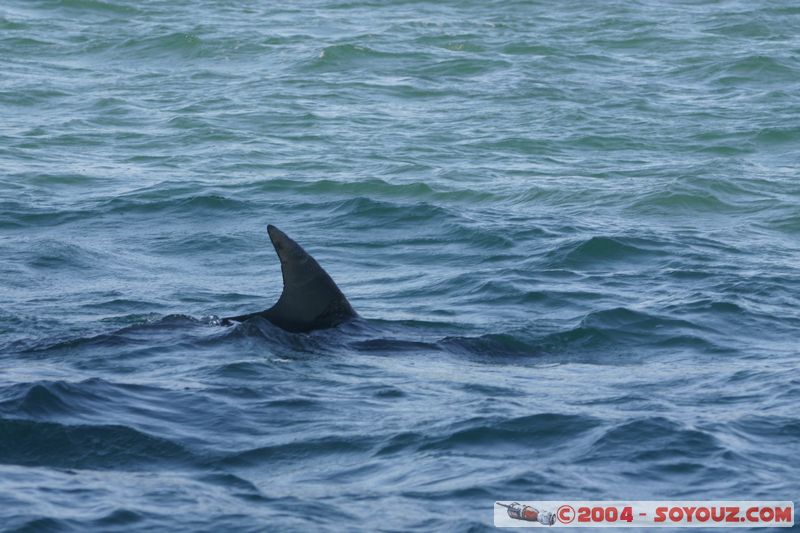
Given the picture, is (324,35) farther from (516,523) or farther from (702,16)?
(516,523)

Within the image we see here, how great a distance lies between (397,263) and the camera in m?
14.8

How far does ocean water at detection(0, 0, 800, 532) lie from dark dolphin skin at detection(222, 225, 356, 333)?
0.58 ft

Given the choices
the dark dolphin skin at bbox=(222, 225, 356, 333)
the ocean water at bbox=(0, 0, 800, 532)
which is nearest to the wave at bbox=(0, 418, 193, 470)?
the ocean water at bbox=(0, 0, 800, 532)

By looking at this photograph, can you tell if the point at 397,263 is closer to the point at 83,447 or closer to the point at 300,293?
the point at 300,293

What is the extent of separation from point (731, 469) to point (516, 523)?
61.2 inches

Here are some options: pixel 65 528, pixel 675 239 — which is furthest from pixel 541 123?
pixel 65 528

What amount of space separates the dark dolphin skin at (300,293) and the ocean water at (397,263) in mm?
176

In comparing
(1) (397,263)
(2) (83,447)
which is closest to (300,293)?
(2) (83,447)

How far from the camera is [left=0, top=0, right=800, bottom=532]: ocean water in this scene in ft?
27.5

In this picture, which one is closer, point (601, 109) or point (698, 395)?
point (698, 395)

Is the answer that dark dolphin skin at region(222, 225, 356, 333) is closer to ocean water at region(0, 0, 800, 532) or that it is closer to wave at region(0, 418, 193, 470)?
ocean water at region(0, 0, 800, 532)

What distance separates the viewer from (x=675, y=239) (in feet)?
50.9

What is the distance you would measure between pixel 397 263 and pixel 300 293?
3.87 metres

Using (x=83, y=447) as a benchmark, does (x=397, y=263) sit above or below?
below
